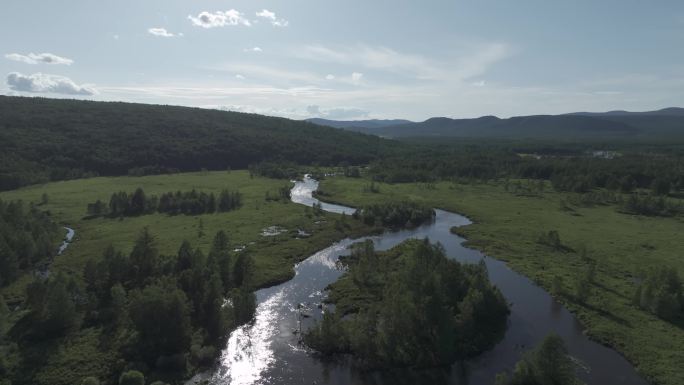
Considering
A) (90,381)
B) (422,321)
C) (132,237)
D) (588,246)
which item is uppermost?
(422,321)

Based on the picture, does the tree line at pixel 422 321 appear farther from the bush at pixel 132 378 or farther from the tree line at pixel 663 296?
the tree line at pixel 663 296

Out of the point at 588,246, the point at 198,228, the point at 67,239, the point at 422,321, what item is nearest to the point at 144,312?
the point at 422,321

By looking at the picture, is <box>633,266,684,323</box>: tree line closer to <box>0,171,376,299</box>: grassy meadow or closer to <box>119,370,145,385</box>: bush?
<box>0,171,376,299</box>: grassy meadow

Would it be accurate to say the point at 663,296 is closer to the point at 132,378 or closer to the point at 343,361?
the point at 343,361

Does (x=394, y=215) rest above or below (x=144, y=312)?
below

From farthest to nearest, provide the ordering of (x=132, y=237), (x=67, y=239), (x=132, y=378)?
1. (x=67, y=239)
2. (x=132, y=237)
3. (x=132, y=378)

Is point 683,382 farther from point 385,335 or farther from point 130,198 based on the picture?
point 130,198
